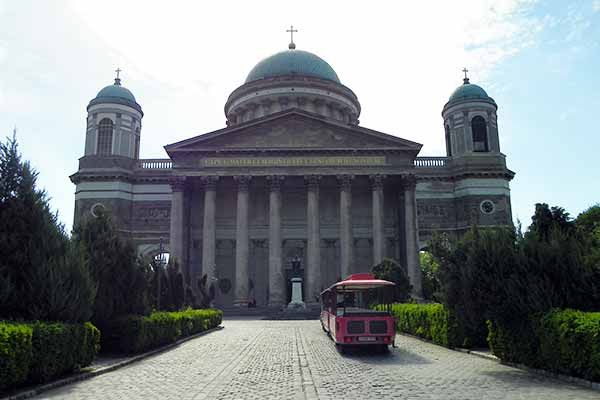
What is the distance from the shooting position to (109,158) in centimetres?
4928

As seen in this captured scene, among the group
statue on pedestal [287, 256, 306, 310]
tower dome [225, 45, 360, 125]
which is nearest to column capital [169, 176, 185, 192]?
statue on pedestal [287, 256, 306, 310]

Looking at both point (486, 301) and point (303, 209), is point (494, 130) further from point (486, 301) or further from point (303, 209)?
point (486, 301)

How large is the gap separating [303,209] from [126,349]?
31.2 meters

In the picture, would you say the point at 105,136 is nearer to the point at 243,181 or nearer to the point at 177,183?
the point at 177,183

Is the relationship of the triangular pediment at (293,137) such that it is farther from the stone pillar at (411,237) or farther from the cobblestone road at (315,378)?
the cobblestone road at (315,378)

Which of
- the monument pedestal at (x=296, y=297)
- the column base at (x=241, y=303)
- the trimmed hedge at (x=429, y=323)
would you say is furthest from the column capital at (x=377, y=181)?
the trimmed hedge at (x=429, y=323)

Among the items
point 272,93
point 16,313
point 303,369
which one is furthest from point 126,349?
point 272,93

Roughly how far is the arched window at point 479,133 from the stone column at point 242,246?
77.7 ft

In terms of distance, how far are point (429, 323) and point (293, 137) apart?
1014 inches

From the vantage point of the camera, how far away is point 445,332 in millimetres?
18156

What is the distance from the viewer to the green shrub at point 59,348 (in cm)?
1032

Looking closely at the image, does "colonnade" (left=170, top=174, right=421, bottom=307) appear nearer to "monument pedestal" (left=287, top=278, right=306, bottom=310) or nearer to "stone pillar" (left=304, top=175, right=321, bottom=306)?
"stone pillar" (left=304, top=175, right=321, bottom=306)

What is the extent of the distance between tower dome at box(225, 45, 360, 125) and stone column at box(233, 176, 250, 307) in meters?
13.9

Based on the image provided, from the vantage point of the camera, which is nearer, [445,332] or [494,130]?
[445,332]
